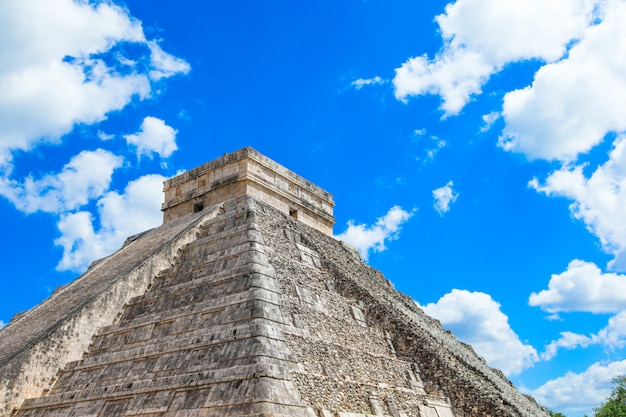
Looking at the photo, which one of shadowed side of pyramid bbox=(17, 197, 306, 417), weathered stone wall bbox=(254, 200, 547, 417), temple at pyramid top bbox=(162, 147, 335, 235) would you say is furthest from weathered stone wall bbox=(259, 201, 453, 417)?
temple at pyramid top bbox=(162, 147, 335, 235)

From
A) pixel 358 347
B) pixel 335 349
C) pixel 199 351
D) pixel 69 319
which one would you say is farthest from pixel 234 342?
pixel 69 319

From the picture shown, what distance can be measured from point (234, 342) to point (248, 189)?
23.3ft

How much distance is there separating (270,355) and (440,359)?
4321mm

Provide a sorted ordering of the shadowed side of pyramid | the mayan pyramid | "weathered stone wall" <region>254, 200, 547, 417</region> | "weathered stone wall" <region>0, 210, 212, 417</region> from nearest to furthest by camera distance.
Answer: the shadowed side of pyramid < the mayan pyramid < "weathered stone wall" <region>254, 200, 547, 417</region> < "weathered stone wall" <region>0, 210, 212, 417</region>

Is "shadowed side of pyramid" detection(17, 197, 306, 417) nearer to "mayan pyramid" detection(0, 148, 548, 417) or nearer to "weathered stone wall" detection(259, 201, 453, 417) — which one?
"mayan pyramid" detection(0, 148, 548, 417)

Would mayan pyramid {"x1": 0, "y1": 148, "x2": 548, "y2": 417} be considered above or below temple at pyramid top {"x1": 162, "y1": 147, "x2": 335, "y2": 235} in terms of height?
below

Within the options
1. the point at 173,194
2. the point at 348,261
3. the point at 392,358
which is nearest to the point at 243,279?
the point at 392,358

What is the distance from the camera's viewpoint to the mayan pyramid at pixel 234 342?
833cm

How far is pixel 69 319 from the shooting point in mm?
10781

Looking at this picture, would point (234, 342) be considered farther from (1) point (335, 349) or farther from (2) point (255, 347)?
(1) point (335, 349)

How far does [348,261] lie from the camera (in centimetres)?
1510

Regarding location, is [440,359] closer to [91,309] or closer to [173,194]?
[91,309]

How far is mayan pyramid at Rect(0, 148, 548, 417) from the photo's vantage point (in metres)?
8.33

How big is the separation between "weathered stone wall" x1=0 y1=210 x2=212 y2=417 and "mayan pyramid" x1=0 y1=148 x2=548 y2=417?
0.02 metres
